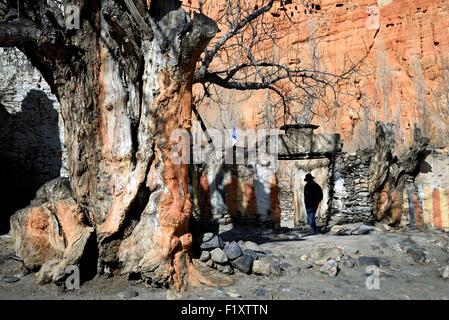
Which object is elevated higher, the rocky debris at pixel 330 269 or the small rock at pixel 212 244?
the small rock at pixel 212 244

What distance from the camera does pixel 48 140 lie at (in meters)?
8.55

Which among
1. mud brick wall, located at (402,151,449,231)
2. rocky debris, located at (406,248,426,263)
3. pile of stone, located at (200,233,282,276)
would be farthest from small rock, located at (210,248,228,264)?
mud brick wall, located at (402,151,449,231)

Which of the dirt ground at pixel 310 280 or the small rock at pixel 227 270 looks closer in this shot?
the dirt ground at pixel 310 280

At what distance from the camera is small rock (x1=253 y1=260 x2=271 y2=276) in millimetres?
4840

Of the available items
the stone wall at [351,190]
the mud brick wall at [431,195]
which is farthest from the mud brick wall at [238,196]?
the mud brick wall at [431,195]

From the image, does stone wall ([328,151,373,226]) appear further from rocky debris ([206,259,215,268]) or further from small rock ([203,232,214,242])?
rocky debris ([206,259,215,268])

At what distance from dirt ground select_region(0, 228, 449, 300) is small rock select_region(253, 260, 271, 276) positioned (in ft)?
0.23

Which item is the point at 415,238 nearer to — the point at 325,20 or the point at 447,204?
the point at 447,204

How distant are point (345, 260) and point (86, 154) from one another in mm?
3637

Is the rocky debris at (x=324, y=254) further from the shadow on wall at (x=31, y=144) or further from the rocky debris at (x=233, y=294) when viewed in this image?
the shadow on wall at (x=31, y=144)

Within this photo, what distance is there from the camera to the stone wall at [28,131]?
331 inches

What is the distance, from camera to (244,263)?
4852mm

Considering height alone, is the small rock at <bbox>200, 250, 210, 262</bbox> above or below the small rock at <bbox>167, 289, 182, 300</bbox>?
above

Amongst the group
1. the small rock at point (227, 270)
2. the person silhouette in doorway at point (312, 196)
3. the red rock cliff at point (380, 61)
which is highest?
the red rock cliff at point (380, 61)
